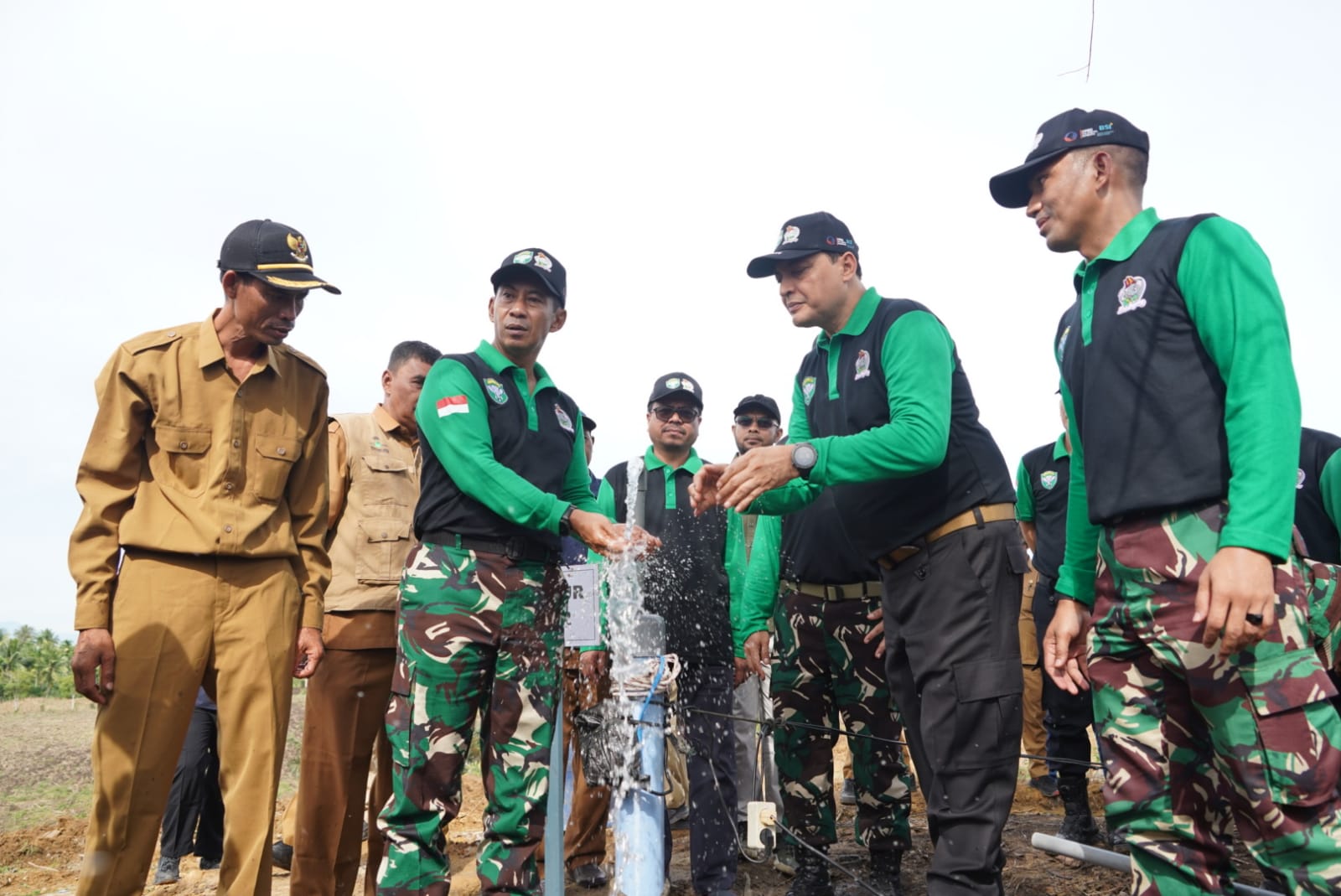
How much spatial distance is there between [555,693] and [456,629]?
1.61ft

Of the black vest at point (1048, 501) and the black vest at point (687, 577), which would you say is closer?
the black vest at point (687, 577)

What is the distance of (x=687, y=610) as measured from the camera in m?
5.09

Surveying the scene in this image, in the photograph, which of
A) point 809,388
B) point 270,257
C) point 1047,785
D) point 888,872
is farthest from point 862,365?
point 1047,785

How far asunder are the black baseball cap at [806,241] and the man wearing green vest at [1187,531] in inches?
39.5

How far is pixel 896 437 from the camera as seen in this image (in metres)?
3.02

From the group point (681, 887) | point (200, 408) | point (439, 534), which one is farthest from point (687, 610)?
point (200, 408)

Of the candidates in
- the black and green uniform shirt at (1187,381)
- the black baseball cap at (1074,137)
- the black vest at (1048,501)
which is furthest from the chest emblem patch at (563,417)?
the black vest at (1048,501)

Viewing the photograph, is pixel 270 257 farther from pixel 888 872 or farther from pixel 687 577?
pixel 888 872

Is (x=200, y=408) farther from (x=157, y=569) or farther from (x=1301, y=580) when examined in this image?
(x=1301, y=580)

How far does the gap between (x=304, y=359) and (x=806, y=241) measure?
2.08m

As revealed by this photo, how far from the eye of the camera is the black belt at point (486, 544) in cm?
347

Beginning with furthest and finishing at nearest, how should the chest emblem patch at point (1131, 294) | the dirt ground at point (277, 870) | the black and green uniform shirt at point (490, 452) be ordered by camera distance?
the dirt ground at point (277, 870)
the black and green uniform shirt at point (490, 452)
the chest emblem patch at point (1131, 294)

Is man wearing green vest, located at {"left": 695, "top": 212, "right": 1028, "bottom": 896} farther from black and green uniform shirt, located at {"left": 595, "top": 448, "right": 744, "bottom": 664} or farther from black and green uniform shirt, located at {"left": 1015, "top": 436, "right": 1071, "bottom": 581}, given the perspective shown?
black and green uniform shirt, located at {"left": 1015, "top": 436, "right": 1071, "bottom": 581}

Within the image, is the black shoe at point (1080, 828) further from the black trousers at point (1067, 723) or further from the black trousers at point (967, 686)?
the black trousers at point (967, 686)
